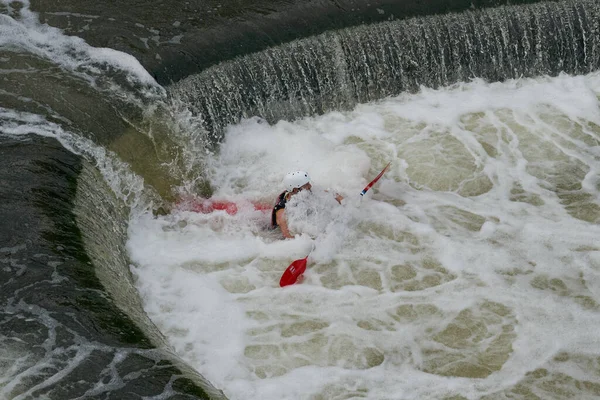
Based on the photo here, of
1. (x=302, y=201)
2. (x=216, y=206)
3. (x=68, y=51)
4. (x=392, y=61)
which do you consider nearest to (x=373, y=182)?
(x=302, y=201)

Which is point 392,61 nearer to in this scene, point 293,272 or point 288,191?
point 288,191

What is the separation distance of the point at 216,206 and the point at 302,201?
2.91ft

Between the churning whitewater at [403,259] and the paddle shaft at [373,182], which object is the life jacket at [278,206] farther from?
the paddle shaft at [373,182]

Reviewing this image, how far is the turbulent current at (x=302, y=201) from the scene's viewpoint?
5609 millimetres

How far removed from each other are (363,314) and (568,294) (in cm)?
174

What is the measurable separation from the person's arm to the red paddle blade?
22.8 inches

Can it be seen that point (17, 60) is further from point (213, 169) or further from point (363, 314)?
point (363, 314)

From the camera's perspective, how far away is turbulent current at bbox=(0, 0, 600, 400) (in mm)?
5609

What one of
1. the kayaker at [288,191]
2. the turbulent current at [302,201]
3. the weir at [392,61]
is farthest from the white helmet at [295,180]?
the weir at [392,61]

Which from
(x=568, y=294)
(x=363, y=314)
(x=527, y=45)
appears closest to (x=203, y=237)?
(x=363, y=314)

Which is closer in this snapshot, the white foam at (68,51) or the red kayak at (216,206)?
the red kayak at (216,206)

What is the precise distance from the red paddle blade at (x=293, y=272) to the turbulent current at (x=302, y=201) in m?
0.10

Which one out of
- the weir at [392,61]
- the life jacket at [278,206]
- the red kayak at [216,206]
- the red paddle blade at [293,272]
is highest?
the weir at [392,61]

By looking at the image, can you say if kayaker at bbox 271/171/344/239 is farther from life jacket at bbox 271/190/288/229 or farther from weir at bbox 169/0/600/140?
weir at bbox 169/0/600/140
